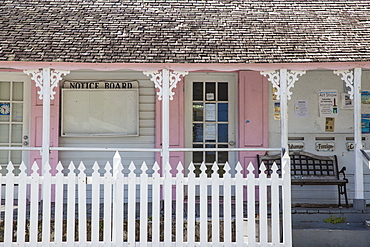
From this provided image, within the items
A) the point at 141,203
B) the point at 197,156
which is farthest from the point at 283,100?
the point at 141,203

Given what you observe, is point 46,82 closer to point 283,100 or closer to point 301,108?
point 283,100

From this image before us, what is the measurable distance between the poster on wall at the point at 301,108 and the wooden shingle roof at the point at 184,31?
1454mm

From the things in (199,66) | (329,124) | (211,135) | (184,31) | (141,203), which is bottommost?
(141,203)

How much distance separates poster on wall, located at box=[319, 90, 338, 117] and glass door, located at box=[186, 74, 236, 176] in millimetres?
1614

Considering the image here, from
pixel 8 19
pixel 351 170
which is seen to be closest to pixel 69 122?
pixel 8 19

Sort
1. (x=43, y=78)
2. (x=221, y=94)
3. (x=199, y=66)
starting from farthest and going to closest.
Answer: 1. (x=221, y=94)
2. (x=43, y=78)
3. (x=199, y=66)

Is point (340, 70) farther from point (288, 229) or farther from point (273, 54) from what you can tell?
point (288, 229)

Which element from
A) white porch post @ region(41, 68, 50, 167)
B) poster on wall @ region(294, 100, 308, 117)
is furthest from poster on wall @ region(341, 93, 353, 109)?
white porch post @ region(41, 68, 50, 167)

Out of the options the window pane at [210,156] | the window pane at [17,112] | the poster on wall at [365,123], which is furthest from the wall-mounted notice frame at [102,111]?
the poster on wall at [365,123]

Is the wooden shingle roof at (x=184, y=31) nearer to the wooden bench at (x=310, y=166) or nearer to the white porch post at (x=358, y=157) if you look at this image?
the white porch post at (x=358, y=157)

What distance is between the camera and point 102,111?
8.52 meters

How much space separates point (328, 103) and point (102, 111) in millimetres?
4227

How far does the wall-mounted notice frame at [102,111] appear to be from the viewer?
8500 millimetres

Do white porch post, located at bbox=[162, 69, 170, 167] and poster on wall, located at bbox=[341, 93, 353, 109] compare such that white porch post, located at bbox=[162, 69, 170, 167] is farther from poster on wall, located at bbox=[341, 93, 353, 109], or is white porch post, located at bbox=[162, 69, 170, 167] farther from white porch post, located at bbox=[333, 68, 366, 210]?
poster on wall, located at bbox=[341, 93, 353, 109]
